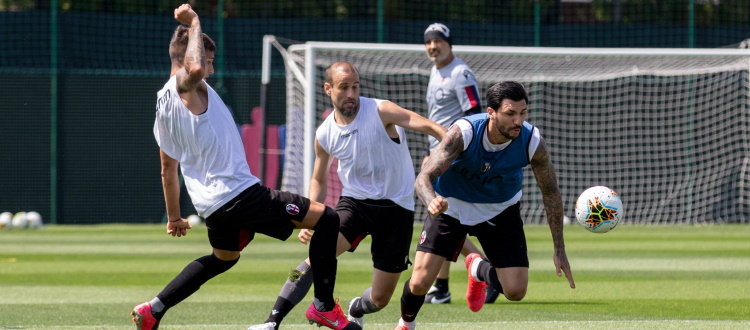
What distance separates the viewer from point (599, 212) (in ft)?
25.2

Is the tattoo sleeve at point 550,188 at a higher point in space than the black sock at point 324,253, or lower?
higher

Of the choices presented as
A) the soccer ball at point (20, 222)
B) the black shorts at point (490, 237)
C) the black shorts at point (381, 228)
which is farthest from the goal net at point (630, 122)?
the black shorts at point (490, 237)

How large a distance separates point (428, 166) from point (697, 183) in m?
16.6

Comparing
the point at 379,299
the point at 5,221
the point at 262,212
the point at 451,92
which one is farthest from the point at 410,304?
the point at 5,221

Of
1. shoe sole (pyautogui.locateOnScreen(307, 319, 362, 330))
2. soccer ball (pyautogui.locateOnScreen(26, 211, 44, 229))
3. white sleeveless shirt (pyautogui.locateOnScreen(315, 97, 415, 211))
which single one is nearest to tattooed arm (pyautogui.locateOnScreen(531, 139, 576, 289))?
white sleeveless shirt (pyautogui.locateOnScreen(315, 97, 415, 211))

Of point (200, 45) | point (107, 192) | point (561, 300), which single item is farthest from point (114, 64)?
point (200, 45)

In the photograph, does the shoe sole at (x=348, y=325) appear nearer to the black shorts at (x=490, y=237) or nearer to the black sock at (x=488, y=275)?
the black shorts at (x=490, y=237)

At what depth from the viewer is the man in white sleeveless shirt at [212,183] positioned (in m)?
6.85

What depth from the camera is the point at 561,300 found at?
1037 cm

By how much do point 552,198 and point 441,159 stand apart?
845mm

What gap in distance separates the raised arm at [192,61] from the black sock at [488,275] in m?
2.54

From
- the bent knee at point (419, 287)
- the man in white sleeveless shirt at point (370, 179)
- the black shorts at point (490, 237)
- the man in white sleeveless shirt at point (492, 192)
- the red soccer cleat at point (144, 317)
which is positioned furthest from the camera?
the man in white sleeveless shirt at point (370, 179)

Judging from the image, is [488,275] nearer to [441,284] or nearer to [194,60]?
[441,284]

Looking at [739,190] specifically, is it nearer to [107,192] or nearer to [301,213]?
[107,192]
